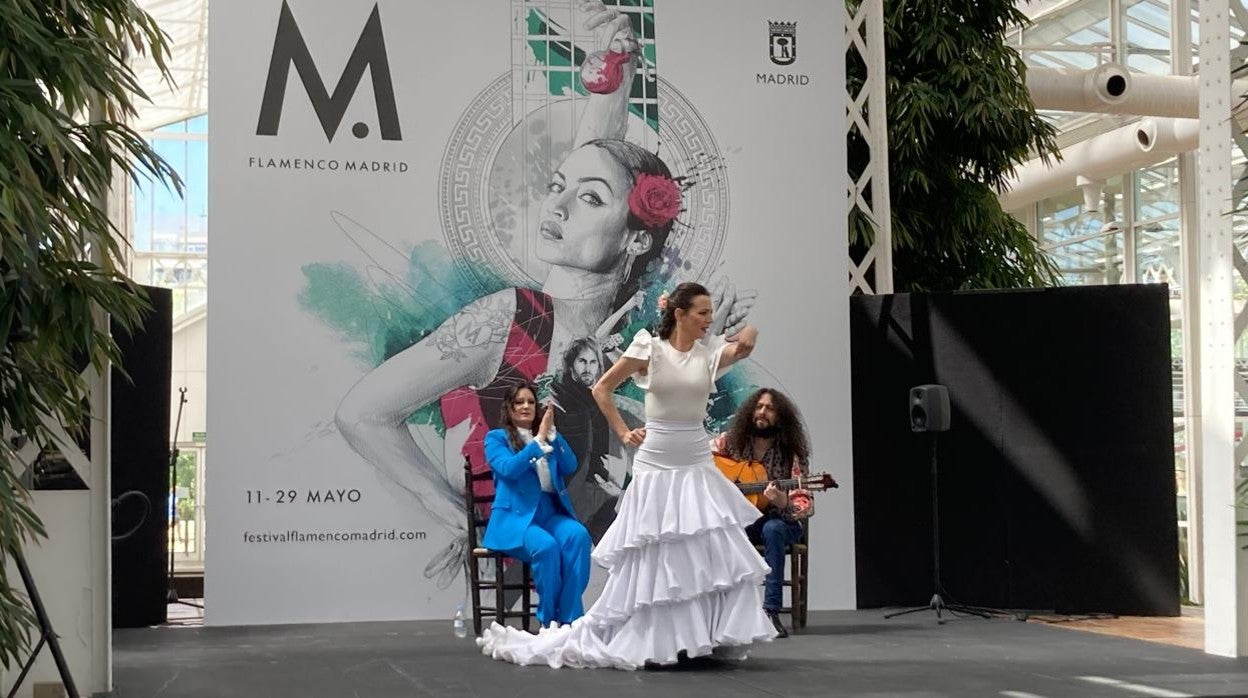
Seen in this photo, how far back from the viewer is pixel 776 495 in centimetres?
649

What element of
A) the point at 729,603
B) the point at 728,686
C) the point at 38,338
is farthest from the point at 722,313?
the point at 38,338

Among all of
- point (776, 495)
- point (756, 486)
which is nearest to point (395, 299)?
point (756, 486)

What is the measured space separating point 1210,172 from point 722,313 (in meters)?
2.81

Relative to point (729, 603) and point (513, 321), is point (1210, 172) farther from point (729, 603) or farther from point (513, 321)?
point (513, 321)

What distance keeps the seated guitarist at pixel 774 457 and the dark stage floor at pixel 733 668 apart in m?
0.38

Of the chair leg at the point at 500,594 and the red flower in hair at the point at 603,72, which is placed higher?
the red flower in hair at the point at 603,72

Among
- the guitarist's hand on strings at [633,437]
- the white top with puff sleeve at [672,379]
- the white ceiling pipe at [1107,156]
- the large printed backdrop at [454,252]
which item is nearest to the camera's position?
the guitarist's hand on strings at [633,437]

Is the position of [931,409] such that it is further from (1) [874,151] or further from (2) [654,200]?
(2) [654,200]

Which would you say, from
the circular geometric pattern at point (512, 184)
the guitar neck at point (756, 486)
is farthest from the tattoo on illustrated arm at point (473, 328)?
the guitar neck at point (756, 486)

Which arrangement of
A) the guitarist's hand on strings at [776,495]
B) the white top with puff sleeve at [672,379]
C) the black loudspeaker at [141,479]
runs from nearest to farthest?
the white top with puff sleeve at [672,379] → the guitarist's hand on strings at [776,495] → the black loudspeaker at [141,479]

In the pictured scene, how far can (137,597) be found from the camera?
7812mm

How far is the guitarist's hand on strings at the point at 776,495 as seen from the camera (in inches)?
255

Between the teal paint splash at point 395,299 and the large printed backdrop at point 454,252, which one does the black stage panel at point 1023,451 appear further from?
the teal paint splash at point 395,299

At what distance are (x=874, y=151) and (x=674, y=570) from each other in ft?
12.5
